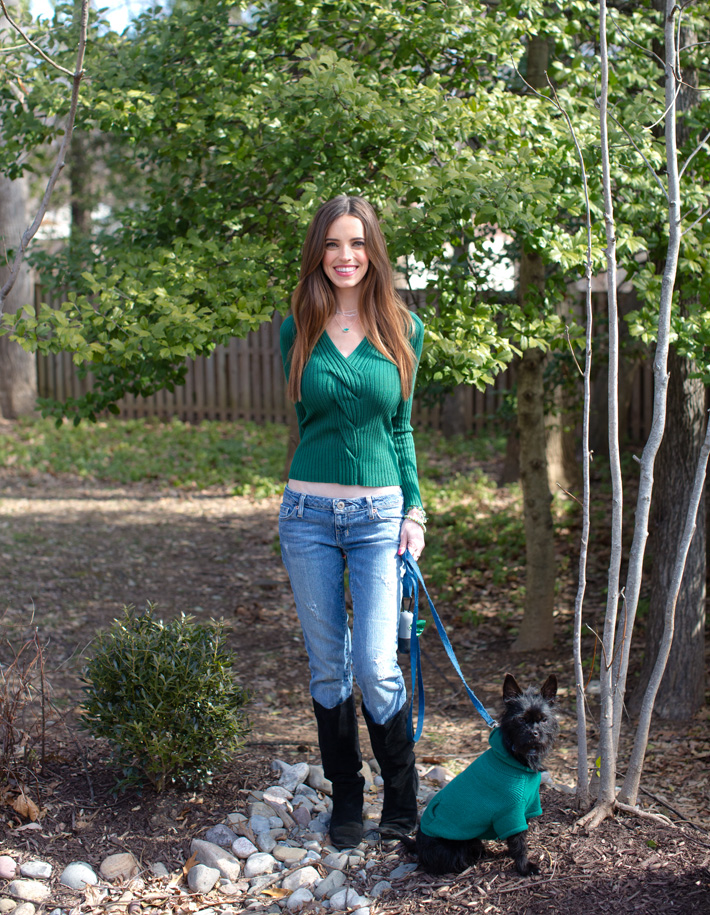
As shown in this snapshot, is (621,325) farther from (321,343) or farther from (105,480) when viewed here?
(105,480)

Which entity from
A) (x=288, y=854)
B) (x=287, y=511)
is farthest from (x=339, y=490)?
(x=288, y=854)

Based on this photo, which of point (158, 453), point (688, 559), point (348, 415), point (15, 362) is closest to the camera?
point (348, 415)

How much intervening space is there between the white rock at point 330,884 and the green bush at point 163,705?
572 millimetres

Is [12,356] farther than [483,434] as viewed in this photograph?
Yes

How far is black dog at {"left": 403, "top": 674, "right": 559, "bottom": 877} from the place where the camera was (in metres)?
2.45

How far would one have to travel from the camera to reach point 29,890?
8.41 ft

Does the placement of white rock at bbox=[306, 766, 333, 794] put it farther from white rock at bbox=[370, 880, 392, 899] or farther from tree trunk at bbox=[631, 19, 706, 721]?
tree trunk at bbox=[631, 19, 706, 721]

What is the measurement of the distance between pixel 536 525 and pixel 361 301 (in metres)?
2.62

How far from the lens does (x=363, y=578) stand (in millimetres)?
2691

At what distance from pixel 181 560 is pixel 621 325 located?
409 cm

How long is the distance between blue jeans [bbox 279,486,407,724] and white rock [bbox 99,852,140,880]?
902 mm

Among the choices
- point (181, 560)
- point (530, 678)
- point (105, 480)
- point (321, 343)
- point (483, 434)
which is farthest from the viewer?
point (483, 434)

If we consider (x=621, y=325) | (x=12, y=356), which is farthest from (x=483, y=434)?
(x=12, y=356)

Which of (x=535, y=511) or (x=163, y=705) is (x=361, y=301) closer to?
(x=163, y=705)
